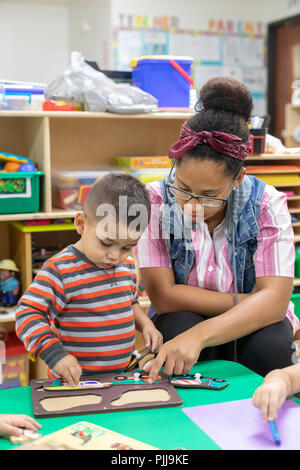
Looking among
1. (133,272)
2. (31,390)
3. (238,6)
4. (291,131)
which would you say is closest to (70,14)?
(238,6)

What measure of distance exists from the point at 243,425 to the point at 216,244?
63 centimetres

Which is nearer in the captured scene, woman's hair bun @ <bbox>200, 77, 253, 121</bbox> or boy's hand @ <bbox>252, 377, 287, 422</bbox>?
boy's hand @ <bbox>252, 377, 287, 422</bbox>

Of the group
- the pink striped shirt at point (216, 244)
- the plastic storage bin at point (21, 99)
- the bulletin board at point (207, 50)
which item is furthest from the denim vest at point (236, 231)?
the bulletin board at point (207, 50)

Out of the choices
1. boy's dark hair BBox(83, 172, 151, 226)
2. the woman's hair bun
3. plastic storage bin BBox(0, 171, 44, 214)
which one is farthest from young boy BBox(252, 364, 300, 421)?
plastic storage bin BBox(0, 171, 44, 214)

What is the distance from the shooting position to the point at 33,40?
4.37m

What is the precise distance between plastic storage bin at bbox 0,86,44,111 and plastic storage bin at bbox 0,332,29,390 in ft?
2.85

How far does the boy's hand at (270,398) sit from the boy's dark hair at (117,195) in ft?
1.37

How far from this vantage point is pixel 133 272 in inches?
50.7

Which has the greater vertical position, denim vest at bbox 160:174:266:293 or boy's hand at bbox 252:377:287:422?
denim vest at bbox 160:174:266:293

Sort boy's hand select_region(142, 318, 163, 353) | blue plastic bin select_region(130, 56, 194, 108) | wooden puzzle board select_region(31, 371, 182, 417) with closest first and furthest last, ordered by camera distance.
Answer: wooden puzzle board select_region(31, 371, 182, 417), boy's hand select_region(142, 318, 163, 353), blue plastic bin select_region(130, 56, 194, 108)

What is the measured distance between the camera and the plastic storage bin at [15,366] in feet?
6.57

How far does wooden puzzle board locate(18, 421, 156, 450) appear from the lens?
80 cm

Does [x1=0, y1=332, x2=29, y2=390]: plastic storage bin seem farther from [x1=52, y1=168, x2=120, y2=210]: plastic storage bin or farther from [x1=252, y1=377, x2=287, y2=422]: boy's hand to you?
[x1=252, y1=377, x2=287, y2=422]: boy's hand

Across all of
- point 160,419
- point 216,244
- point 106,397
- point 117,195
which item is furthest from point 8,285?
point 160,419
